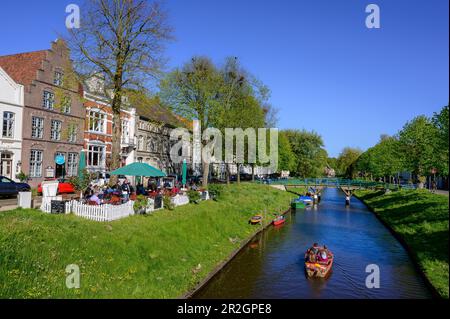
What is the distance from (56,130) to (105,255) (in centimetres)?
2611

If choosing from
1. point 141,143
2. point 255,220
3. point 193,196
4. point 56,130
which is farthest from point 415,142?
point 56,130

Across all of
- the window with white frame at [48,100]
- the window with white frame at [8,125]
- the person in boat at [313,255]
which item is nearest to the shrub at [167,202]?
the person in boat at [313,255]

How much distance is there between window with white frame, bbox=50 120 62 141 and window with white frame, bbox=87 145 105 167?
15.4 ft

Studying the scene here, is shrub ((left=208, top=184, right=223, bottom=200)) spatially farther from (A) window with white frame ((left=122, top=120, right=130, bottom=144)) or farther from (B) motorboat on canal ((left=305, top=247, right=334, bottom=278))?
(A) window with white frame ((left=122, top=120, right=130, bottom=144))

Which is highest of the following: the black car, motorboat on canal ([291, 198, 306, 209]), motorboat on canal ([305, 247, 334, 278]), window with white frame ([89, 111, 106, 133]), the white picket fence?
window with white frame ([89, 111, 106, 133])

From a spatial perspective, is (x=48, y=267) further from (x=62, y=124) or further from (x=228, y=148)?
(x=228, y=148)

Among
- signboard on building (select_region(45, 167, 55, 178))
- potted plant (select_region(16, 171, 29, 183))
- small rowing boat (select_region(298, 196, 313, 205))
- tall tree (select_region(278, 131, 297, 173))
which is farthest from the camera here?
tall tree (select_region(278, 131, 297, 173))

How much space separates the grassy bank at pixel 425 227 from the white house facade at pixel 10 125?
3342cm

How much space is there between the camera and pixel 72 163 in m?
39.1

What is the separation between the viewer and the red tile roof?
3403cm

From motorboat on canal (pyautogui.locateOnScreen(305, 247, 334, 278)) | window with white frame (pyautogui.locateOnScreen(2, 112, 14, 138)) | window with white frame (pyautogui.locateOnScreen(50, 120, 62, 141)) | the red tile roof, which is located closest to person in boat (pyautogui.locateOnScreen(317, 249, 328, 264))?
motorboat on canal (pyautogui.locateOnScreen(305, 247, 334, 278))

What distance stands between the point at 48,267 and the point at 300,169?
85504 millimetres

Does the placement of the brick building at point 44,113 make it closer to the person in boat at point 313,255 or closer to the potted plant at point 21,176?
the potted plant at point 21,176

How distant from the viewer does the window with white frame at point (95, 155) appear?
135 ft
